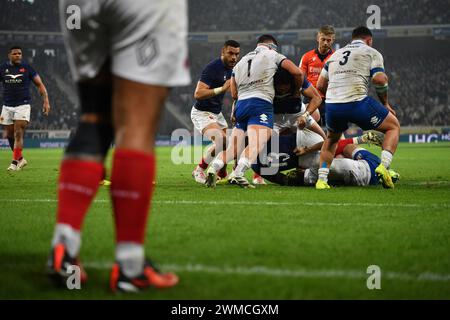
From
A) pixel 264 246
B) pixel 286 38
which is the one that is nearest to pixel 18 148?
pixel 264 246

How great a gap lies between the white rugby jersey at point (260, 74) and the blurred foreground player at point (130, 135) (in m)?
6.07

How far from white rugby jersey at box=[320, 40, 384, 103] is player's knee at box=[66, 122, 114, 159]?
6.05 meters

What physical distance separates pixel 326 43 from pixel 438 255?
8.63 metres

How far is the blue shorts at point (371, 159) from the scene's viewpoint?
9.27 meters

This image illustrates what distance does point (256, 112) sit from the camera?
9000mm

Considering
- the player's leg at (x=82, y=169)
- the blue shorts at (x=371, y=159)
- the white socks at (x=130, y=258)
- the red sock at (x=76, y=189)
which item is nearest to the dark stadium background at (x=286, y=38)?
the blue shorts at (x=371, y=159)

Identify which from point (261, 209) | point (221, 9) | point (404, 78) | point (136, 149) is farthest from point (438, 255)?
point (221, 9)

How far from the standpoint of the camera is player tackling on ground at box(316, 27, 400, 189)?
8797 millimetres

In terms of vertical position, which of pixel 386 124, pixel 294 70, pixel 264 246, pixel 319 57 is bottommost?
pixel 264 246

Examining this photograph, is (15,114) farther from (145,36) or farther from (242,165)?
(145,36)

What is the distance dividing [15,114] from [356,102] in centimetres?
889

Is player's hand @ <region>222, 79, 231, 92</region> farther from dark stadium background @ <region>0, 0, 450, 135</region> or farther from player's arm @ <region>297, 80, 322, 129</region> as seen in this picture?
dark stadium background @ <region>0, 0, 450, 135</region>

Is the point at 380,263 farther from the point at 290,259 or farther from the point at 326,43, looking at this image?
the point at 326,43

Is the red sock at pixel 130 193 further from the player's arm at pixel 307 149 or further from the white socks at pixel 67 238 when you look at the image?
the player's arm at pixel 307 149
